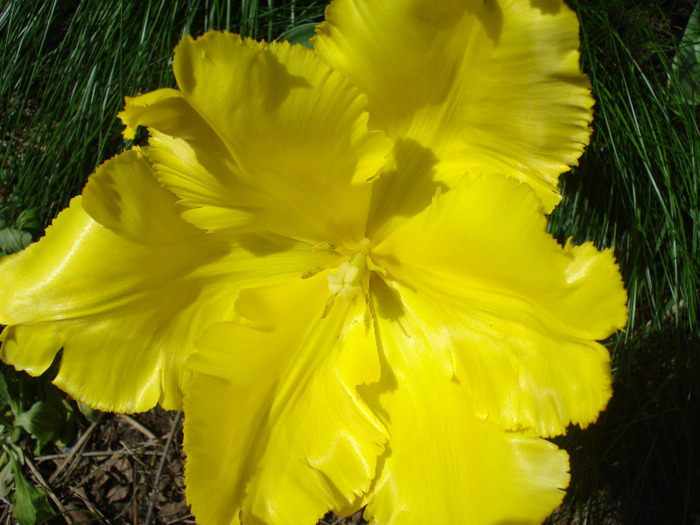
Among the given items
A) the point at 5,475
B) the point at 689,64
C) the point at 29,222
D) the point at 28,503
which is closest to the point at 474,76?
the point at 689,64

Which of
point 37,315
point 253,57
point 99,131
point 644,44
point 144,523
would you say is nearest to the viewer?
point 253,57

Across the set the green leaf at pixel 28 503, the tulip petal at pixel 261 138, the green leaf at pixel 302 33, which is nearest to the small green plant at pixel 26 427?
the green leaf at pixel 28 503

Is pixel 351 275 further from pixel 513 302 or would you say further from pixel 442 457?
pixel 442 457

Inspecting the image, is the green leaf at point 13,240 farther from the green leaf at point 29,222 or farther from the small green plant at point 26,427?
the small green plant at point 26,427

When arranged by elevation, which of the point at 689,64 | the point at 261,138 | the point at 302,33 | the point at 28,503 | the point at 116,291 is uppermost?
the point at 302,33

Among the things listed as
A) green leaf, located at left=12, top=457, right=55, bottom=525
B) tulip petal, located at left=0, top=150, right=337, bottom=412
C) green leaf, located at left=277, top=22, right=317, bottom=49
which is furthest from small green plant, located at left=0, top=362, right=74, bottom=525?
green leaf, located at left=277, top=22, right=317, bottom=49

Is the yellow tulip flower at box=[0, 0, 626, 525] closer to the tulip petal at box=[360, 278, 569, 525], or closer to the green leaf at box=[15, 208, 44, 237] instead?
the tulip petal at box=[360, 278, 569, 525]

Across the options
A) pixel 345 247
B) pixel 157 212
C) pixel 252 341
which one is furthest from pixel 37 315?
pixel 345 247

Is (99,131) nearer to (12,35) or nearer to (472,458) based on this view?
(12,35)
